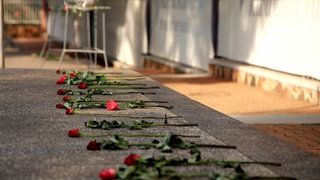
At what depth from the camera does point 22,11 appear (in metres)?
25.9

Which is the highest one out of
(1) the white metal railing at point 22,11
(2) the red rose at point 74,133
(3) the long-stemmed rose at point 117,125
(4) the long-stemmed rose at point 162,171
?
(4) the long-stemmed rose at point 162,171

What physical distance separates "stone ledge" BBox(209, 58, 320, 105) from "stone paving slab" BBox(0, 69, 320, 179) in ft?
8.71

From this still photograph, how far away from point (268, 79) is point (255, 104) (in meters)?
1.20

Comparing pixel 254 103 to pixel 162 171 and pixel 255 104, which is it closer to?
pixel 255 104

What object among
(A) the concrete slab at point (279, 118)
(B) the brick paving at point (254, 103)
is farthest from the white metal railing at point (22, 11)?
(A) the concrete slab at point (279, 118)

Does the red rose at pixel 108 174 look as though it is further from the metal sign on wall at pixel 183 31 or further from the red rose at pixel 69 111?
the metal sign on wall at pixel 183 31

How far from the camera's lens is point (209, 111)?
15.1ft

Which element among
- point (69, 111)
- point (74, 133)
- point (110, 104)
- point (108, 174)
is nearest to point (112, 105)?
point (110, 104)

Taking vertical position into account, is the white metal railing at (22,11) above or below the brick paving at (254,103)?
below

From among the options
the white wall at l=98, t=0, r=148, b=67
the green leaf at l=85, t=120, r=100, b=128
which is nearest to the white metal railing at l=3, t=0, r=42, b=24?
the white wall at l=98, t=0, r=148, b=67

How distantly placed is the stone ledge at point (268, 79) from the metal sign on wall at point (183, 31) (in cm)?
64

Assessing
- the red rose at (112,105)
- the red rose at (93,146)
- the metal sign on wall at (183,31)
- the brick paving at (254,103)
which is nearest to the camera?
the red rose at (93,146)

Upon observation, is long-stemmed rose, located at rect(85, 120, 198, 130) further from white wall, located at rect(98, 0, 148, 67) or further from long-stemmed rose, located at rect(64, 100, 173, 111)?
white wall, located at rect(98, 0, 148, 67)

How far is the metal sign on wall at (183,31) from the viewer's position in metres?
10.9
